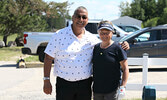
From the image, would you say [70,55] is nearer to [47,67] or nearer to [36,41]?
[47,67]

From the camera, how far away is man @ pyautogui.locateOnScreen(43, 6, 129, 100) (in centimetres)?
326

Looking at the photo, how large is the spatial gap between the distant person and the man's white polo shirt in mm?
118

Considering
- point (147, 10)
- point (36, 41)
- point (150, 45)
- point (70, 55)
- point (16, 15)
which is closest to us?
point (70, 55)

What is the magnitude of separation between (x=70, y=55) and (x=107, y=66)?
0.46m

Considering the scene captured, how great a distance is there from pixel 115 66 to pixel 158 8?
8866 centimetres

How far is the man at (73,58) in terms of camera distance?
128 inches

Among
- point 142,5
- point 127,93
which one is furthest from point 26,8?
point 142,5

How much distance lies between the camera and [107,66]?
325 centimetres

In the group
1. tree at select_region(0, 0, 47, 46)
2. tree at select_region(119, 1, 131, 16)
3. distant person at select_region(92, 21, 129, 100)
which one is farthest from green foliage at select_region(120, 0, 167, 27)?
distant person at select_region(92, 21, 129, 100)

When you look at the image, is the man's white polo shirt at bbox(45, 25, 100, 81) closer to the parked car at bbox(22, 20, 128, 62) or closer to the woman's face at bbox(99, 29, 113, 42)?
the woman's face at bbox(99, 29, 113, 42)

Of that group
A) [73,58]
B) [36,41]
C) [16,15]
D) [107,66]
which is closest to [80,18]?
[73,58]

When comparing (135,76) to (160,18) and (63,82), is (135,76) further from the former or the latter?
(160,18)

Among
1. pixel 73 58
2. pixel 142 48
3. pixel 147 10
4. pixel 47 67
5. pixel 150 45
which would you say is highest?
pixel 147 10

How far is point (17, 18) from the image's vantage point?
25.1m
